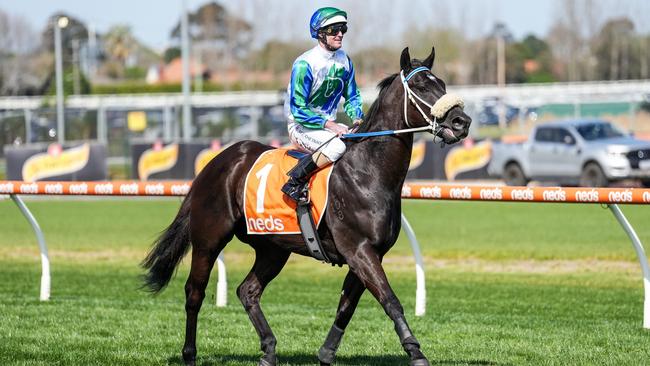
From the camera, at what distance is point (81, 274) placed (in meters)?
13.0

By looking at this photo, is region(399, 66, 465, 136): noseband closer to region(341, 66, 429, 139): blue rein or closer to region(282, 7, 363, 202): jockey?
region(341, 66, 429, 139): blue rein

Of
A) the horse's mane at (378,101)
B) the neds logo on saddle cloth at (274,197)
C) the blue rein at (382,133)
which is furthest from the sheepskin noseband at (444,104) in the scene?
the neds logo on saddle cloth at (274,197)

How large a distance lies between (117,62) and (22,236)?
9218cm

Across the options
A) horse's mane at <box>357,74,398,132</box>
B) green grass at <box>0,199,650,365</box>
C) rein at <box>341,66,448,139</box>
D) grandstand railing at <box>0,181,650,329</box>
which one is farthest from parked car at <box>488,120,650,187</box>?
rein at <box>341,66,448,139</box>

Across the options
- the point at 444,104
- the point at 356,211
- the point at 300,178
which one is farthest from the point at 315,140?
the point at 444,104

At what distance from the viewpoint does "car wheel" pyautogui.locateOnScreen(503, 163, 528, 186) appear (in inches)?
1022

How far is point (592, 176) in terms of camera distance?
24016mm

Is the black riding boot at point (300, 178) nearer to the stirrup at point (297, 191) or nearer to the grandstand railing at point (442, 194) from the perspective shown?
the stirrup at point (297, 191)

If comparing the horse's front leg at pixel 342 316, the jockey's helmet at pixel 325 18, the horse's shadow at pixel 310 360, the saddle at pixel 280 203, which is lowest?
the horse's shadow at pixel 310 360

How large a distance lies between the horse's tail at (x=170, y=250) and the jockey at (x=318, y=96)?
1.12 metres

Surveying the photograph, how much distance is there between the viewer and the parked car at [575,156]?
23.5 metres

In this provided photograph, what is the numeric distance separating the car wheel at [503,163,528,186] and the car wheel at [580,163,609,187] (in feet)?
6.46

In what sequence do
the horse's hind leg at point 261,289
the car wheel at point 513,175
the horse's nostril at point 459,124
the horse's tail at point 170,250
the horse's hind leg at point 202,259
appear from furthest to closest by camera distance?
the car wheel at point 513,175 < the horse's tail at point 170,250 < the horse's hind leg at point 202,259 < the horse's hind leg at point 261,289 < the horse's nostril at point 459,124

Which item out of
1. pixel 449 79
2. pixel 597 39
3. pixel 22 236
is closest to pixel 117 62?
pixel 449 79
